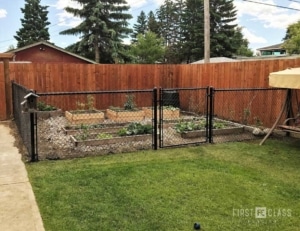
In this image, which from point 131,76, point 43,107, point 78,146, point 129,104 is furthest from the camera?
point 131,76

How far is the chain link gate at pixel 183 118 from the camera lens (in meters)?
6.43

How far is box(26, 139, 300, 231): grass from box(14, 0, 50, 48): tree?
35814 mm

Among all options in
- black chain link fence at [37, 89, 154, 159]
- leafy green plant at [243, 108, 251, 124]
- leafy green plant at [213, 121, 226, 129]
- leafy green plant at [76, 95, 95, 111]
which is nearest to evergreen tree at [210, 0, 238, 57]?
black chain link fence at [37, 89, 154, 159]

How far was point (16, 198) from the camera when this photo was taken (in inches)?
144

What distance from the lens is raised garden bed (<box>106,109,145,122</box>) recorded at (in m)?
9.04

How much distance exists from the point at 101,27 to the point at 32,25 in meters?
17.8

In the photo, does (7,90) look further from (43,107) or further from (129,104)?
(129,104)

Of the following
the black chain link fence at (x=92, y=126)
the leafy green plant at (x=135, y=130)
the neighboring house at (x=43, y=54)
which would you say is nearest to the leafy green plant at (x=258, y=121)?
the black chain link fence at (x=92, y=126)

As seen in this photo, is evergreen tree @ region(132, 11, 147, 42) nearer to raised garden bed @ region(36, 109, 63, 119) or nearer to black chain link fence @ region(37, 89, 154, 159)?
black chain link fence @ region(37, 89, 154, 159)

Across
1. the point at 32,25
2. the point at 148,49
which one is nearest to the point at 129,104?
the point at 148,49

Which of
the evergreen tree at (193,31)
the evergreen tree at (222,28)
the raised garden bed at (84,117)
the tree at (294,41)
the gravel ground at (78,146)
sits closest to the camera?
the gravel ground at (78,146)

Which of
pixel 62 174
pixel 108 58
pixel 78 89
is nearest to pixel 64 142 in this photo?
pixel 62 174

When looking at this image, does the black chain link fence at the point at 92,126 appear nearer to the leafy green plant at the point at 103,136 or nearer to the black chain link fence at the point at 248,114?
the leafy green plant at the point at 103,136

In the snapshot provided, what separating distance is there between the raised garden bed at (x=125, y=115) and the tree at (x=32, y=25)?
103ft
